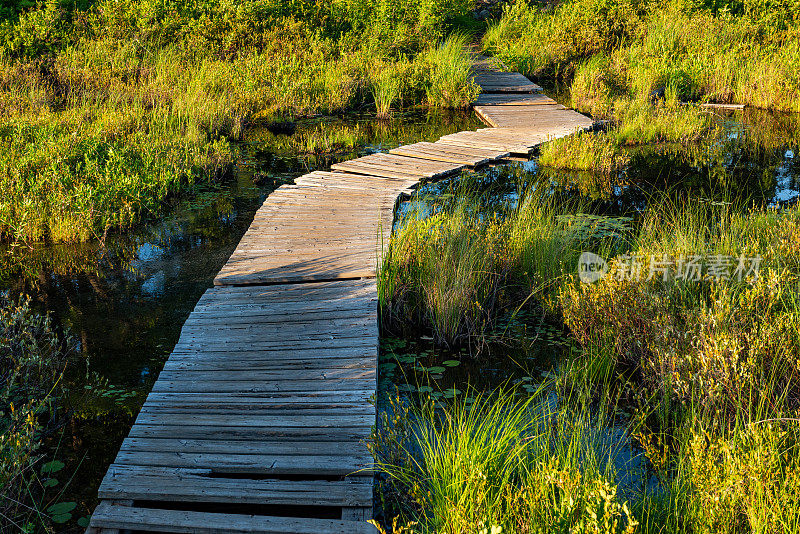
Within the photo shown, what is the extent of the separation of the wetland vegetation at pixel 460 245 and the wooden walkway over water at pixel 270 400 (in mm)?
264

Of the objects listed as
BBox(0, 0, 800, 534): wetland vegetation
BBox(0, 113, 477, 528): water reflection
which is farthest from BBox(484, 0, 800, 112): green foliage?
BBox(0, 113, 477, 528): water reflection

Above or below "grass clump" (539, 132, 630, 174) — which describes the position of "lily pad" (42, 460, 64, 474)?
below

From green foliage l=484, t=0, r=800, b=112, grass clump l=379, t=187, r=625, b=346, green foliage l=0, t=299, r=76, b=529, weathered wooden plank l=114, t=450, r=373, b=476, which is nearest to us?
green foliage l=0, t=299, r=76, b=529

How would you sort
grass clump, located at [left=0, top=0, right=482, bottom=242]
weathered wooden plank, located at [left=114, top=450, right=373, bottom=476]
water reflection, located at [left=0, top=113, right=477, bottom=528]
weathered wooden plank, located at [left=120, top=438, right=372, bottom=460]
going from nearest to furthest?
weathered wooden plank, located at [left=114, top=450, right=373, bottom=476] → weathered wooden plank, located at [left=120, top=438, right=372, bottom=460] → water reflection, located at [left=0, top=113, right=477, bottom=528] → grass clump, located at [left=0, top=0, right=482, bottom=242]

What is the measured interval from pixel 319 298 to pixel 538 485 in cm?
277

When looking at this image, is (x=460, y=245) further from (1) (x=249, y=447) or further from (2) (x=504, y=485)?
(2) (x=504, y=485)

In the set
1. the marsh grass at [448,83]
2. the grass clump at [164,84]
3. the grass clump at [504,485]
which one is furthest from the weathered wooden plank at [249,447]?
the marsh grass at [448,83]

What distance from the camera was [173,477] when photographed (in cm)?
321

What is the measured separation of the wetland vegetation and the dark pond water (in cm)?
3

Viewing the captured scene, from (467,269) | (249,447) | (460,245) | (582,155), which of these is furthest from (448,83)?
(249,447)

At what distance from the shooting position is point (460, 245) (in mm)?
5223

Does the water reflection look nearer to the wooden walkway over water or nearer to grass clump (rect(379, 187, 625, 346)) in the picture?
the wooden walkway over water

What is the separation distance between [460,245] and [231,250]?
2495 millimetres

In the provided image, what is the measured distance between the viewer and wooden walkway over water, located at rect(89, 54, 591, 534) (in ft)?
10.2
